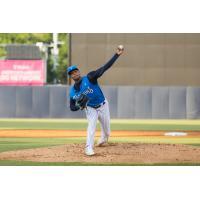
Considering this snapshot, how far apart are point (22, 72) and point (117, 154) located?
23198 mm

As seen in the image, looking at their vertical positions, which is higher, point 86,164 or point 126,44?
point 126,44

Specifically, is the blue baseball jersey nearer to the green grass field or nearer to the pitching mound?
the pitching mound

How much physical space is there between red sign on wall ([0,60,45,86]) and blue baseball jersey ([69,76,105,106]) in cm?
2226

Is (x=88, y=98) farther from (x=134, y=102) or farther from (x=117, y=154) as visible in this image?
(x=134, y=102)

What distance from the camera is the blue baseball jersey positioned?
32.9 ft

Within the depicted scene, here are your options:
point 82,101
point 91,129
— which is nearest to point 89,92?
point 82,101

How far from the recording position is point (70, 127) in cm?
1766

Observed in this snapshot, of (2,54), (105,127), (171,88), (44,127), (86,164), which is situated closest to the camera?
(86,164)

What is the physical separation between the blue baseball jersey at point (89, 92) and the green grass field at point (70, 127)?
116cm

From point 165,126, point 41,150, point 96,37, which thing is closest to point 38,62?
point 96,37

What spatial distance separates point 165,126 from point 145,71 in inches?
139

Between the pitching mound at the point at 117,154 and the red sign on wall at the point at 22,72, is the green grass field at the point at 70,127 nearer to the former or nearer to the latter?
the pitching mound at the point at 117,154

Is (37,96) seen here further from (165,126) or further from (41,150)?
(41,150)

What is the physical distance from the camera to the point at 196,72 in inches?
842
